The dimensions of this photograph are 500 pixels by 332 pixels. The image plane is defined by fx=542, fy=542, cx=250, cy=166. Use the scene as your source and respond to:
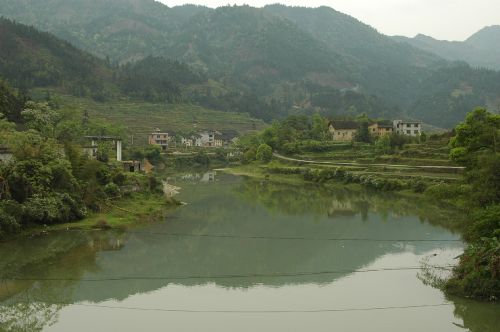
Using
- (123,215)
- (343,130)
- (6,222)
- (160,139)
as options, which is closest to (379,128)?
(343,130)

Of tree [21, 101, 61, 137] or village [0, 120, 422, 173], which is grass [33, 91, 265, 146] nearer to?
village [0, 120, 422, 173]

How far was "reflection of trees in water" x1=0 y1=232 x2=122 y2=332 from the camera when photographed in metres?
16.1

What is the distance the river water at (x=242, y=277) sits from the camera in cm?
Result: 1598

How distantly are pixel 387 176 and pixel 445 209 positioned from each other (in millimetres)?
12477

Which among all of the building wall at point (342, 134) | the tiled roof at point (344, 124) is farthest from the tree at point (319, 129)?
the building wall at point (342, 134)

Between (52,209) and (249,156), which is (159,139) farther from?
(52,209)

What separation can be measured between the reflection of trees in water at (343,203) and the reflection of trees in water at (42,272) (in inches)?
615

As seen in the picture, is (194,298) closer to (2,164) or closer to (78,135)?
(2,164)

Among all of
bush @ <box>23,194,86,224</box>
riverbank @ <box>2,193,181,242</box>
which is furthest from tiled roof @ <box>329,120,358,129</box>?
bush @ <box>23,194,86,224</box>

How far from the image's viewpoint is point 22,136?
29.8 m

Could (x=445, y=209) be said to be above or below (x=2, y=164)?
below

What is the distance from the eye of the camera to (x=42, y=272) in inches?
810

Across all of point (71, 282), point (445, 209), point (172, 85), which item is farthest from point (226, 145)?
point (71, 282)

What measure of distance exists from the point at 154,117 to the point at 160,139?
17371 millimetres
